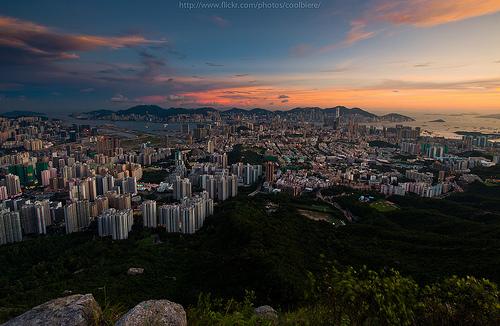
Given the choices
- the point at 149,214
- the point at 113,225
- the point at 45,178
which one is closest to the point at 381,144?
the point at 149,214

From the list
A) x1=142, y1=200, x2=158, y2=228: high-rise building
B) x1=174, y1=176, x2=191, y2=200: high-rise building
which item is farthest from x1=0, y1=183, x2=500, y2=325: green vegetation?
x1=174, y1=176, x2=191, y2=200: high-rise building

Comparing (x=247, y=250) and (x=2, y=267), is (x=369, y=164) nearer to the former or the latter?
(x=247, y=250)

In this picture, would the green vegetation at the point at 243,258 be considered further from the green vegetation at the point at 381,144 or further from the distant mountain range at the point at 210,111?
the distant mountain range at the point at 210,111

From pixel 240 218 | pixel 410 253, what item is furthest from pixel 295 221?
pixel 410 253

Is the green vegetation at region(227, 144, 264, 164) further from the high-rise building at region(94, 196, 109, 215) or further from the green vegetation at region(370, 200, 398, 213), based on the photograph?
the high-rise building at region(94, 196, 109, 215)

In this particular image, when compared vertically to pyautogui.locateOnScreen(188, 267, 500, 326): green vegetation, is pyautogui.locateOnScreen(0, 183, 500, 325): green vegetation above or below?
below

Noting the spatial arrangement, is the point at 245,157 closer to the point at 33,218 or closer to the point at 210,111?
the point at 33,218
